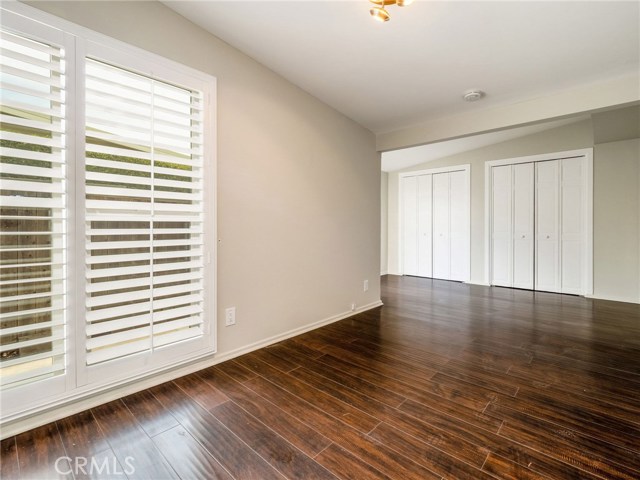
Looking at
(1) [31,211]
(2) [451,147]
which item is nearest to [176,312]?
(1) [31,211]

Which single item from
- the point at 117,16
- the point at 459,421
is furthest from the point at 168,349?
the point at 117,16

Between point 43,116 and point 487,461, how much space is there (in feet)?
8.94

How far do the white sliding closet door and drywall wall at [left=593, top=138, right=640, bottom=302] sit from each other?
8.47ft

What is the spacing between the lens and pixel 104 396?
1.73 meters

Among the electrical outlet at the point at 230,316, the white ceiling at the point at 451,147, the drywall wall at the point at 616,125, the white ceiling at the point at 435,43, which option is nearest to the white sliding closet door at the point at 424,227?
the white ceiling at the point at 451,147

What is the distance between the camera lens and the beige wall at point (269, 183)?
199cm

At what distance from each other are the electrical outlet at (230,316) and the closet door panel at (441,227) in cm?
494

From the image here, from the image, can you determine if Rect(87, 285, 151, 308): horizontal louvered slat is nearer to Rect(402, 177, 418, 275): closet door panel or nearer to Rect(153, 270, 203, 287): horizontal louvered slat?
Rect(153, 270, 203, 287): horizontal louvered slat

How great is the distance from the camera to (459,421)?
1.61 m

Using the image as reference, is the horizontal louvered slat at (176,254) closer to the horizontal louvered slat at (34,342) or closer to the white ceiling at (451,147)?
the horizontal louvered slat at (34,342)

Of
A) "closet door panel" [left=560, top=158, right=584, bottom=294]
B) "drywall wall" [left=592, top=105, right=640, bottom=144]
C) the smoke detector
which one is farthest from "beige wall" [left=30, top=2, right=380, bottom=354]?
"closet door panel" [left=560, top=158, right=584, bottom=294]

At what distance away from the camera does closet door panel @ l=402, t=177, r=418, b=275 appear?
652 centimetres

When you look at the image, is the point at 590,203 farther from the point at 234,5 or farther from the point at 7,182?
the point at 7,182

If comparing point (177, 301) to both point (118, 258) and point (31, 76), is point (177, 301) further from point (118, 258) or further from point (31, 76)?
point (31, 76)
